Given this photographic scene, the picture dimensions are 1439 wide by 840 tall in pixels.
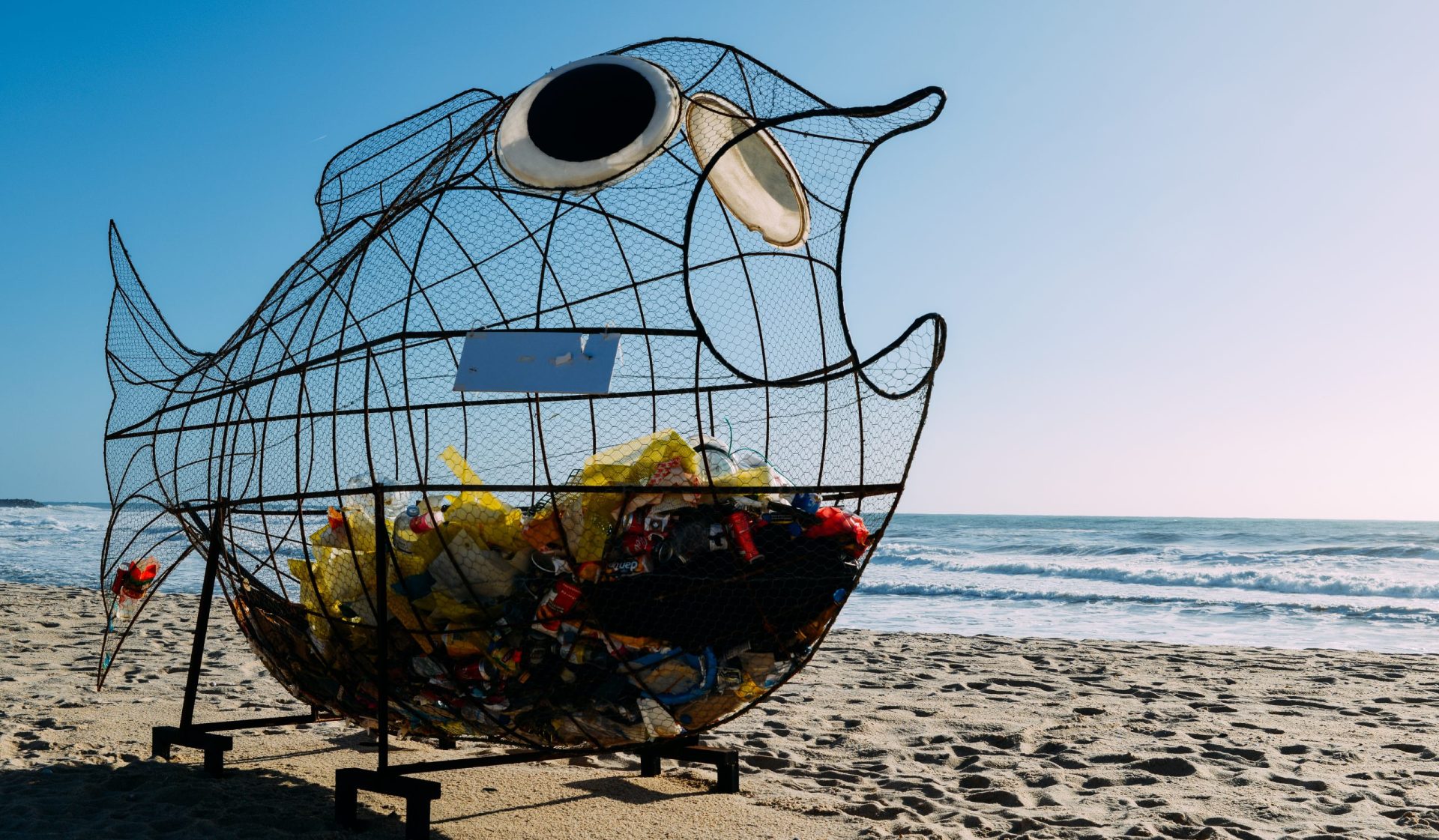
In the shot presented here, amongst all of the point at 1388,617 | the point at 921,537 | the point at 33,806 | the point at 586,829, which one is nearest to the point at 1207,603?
the point at 1388,617

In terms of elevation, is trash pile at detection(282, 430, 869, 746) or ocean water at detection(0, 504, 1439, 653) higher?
trash pile at detection(282, 430, 869, 746)

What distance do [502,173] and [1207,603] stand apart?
15.8m

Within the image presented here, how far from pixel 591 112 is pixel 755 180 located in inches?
41.9

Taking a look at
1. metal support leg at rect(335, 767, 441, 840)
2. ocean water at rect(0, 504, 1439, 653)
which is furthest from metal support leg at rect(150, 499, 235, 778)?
ocean water at rect(0, 504, 1439, 653)

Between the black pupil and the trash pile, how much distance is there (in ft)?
3.39

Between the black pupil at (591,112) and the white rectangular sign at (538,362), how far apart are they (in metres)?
0.64

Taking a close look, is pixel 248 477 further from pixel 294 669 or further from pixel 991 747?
pixel 991 747

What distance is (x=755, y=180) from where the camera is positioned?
451 cm

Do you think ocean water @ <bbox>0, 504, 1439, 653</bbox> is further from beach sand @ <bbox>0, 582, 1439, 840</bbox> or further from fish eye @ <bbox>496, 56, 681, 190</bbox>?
fish eye @ <bbox>496, 56, 681, 190</bbox>

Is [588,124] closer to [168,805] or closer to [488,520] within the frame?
[488,520]

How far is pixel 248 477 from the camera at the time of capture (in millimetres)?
4379

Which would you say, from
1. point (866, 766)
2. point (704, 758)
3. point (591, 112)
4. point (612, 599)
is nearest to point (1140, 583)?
point (866, 766)

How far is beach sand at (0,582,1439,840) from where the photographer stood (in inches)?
162

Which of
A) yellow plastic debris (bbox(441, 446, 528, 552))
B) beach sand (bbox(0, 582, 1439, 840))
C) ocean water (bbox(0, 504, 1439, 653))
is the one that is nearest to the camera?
yellow plastic debris (bbox(441, 446, 528, 552))
